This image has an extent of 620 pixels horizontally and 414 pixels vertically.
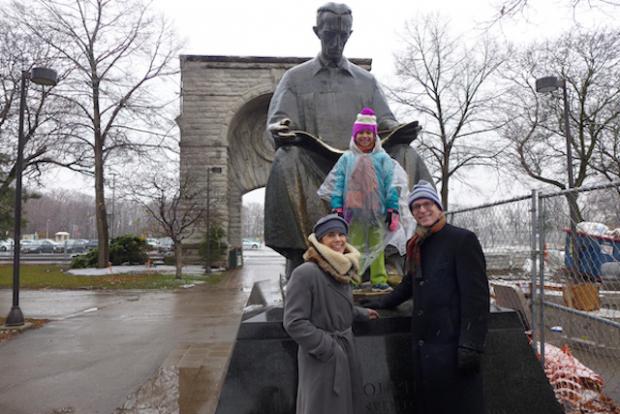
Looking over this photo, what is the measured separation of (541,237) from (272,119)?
2672 millimetres

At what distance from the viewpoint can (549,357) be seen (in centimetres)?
481

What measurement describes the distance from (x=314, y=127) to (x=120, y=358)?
15.9 feet

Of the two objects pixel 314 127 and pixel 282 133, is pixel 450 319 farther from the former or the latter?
pixel 314 127

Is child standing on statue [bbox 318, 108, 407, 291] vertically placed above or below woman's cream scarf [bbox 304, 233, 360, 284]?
above

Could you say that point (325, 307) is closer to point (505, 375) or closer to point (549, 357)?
point (505, 375)

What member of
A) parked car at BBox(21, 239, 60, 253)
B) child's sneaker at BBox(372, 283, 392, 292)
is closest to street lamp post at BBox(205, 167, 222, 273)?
child's sneaker at BBox(372, 283, 392, 292)

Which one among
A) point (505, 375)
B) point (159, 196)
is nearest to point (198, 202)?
point (159, 196)

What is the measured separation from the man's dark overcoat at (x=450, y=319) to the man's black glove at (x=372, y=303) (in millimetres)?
462

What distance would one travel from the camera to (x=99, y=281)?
18766mm

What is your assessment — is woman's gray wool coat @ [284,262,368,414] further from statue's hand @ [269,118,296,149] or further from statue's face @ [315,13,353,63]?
statue's face @ [315,13,353,63]

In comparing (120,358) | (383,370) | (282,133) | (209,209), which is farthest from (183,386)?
(209,209)

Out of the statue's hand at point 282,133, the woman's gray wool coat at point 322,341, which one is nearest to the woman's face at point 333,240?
the woman's gray wool coat at point 322,341

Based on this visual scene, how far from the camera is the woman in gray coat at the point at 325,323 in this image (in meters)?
2.28

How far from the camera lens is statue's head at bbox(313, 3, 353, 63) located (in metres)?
3.97
